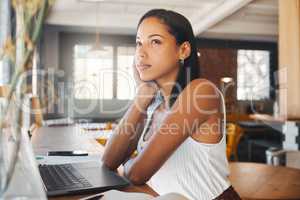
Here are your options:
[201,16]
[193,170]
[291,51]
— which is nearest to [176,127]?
[193,170]

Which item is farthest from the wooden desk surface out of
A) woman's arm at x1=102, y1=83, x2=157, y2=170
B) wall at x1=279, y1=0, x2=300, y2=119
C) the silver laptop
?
wall at x1=279, y1=0, x2=300, y2=119

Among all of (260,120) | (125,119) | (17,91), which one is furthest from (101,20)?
(17,91)

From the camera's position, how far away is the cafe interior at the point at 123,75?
0.54 meters

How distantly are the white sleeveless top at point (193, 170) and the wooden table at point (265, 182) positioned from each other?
2.26 feet

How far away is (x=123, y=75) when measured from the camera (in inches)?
69.9

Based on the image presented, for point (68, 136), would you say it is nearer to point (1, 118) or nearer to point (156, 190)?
point (156, 190)

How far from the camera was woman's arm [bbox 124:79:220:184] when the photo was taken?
1026 mm

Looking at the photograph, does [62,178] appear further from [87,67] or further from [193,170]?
[87,67]

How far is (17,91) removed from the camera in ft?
1.71

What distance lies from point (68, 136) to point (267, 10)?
401cm

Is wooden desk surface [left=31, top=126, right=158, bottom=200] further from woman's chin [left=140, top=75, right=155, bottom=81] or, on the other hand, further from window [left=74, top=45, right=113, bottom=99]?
window [left=74, top=45, right=113, bottom=99]

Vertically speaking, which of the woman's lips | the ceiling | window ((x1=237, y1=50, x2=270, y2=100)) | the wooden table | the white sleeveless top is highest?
the ceiling

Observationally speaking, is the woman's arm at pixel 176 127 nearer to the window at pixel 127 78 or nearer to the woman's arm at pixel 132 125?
the woman's arm at pixel 132 125

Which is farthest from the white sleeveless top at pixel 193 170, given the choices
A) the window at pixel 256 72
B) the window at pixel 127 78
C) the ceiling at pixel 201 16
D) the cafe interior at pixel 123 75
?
the window at pixel 256 72
